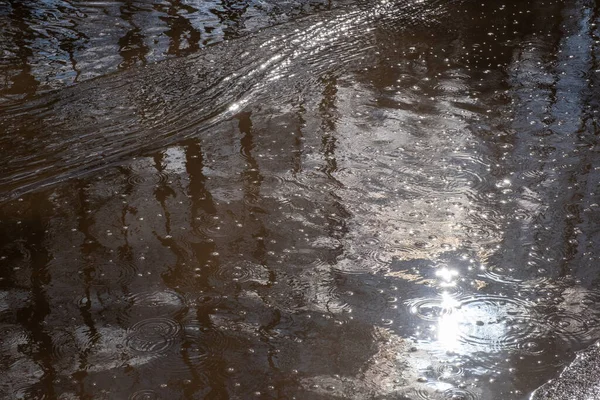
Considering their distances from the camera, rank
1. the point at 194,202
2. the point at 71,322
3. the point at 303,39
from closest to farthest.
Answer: the point at 71,322 → the point at 194,202 → the point at 303,39

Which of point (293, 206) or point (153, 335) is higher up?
point (293, 206)

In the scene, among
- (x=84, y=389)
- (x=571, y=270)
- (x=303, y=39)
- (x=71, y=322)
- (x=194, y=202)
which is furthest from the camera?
(x=303, y=39)

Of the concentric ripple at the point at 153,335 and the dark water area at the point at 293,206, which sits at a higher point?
the dark water area at the point at 293,206

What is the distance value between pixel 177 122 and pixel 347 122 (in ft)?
3.90

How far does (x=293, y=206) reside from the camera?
451cm

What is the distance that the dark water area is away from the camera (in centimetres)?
341

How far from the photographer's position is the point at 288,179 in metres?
4.79

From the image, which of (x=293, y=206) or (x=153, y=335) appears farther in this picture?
(x=293, y=206)

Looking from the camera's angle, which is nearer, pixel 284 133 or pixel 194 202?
pixel 194 202

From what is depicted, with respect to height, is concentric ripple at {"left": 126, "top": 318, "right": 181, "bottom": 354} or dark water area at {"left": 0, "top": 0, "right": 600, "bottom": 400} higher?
dark water area at {"left": 0, "top": 0, "right": 600, "bottom": 400}

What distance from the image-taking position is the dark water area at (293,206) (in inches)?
134

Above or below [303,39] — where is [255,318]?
below

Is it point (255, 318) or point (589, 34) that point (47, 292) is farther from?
point (589, 34)

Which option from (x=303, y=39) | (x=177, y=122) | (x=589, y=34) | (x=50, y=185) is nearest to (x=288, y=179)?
(x=177, y=122)
